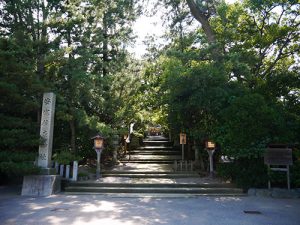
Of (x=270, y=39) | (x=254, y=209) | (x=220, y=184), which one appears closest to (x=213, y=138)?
(x=220, y=184)

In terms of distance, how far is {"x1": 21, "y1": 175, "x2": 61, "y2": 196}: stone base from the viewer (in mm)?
9039

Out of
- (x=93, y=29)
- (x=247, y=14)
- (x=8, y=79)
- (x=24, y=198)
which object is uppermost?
(x=247, y=14)

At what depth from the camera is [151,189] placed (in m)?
9.65

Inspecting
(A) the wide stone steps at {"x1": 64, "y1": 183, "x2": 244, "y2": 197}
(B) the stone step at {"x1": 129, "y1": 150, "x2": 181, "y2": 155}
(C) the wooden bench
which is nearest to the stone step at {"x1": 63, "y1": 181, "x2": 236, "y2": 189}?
(A) the wide stone steps at {"x1": 64, "y1": 183, "x2": 244, "y2": 197}

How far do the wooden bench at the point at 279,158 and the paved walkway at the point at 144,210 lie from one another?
114cm

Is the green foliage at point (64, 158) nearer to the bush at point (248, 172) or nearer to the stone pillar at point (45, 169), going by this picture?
the stone pillar at point (45, 169)

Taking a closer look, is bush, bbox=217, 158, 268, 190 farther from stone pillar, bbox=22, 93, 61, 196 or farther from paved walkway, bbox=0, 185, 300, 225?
stone pillar, bbox=22, 93, 61, 196

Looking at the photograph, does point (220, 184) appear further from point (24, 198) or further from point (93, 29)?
point (93, 29)

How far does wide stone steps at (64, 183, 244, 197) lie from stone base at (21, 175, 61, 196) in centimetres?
80

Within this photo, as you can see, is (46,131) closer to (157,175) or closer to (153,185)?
(153,185)

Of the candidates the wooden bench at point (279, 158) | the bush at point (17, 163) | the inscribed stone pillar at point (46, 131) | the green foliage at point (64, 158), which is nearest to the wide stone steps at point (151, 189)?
the green foliage at point (64, 158)

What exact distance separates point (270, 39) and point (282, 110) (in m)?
5.26

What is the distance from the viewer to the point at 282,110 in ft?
32.3

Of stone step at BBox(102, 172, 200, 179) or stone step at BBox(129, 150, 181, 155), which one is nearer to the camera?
stone step at BBox(102, 172, 200, 179)
